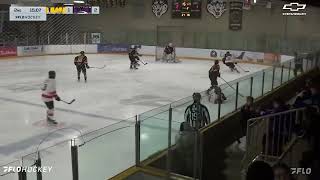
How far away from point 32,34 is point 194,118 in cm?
2327

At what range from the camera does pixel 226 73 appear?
17.9 m

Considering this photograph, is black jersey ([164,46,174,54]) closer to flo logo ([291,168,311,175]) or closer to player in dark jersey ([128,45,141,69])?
player in dark jersey ([128,45,141,69])

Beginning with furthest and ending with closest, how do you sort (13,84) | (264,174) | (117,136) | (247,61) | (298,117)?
(247,61), (13,84), (298,117), (117,136), (264,174)

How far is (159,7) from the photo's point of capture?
28.3m

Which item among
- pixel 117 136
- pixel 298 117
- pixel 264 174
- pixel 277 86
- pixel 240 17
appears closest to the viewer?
pixel 264 174

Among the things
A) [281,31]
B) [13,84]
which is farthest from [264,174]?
[281,31]

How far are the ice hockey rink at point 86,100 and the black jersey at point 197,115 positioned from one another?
0.73 ft

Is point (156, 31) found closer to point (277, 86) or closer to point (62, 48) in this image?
point (62, 48)

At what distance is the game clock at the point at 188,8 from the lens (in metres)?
25.8

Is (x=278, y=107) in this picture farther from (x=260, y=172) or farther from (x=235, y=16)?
(x=235, y=16)

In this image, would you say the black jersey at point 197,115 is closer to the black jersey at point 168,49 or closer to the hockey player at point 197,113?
the hockey player at point 197,113

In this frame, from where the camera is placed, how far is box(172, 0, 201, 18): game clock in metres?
25.8

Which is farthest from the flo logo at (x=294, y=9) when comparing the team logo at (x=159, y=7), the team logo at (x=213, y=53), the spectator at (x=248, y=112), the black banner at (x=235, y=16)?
the spectator at (x=248, y=112)

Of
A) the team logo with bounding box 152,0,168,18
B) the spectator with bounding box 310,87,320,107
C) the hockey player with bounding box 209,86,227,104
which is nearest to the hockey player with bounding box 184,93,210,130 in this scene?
the hockey player with bounding box 209,86,227,104
